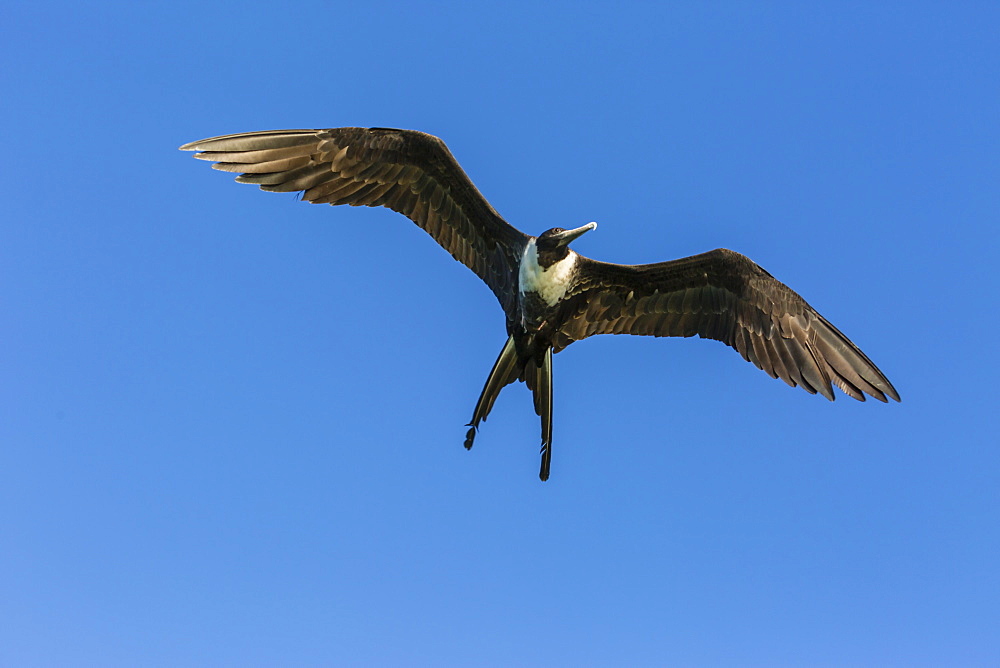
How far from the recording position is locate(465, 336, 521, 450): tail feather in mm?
7375

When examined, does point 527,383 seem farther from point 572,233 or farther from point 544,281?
point 572,233

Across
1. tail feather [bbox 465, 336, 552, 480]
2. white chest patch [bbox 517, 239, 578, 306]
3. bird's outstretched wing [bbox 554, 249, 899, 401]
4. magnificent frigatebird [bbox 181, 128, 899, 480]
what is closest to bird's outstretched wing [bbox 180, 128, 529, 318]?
magnificent frigatebird [bbox 181, 128, 899, 480]

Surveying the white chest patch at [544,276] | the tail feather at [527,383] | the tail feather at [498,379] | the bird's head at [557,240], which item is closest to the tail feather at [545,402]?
→ the tail feather at [527,383]

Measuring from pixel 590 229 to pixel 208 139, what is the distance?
10.2ft

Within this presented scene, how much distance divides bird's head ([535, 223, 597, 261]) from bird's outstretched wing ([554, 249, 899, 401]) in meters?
0.41

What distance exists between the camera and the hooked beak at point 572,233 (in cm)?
723

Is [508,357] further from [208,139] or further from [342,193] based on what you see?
[208,139]

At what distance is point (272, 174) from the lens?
7289 mm

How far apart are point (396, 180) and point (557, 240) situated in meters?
1.54

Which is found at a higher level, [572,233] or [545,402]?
[572,233]

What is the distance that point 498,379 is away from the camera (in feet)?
24.8

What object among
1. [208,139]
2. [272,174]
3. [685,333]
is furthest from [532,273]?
[208,139]

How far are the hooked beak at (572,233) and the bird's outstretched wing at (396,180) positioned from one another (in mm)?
439

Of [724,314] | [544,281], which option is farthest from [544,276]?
[724,314]
